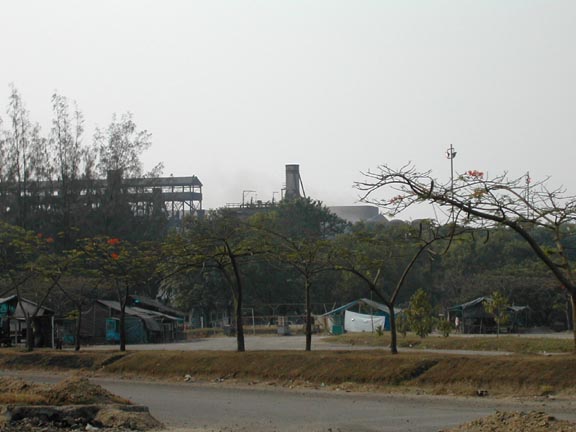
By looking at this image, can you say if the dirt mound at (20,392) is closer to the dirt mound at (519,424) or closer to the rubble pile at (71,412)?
the rubble pile at (71,412)

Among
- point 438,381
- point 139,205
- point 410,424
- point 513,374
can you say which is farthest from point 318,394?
point 139,205

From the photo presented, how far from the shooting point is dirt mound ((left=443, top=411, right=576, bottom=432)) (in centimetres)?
1343

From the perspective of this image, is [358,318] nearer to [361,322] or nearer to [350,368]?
[361,322]

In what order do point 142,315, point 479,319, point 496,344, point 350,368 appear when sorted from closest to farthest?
1. point 350,368
2. point 496,344
3. point 479,319
4. point 142,315

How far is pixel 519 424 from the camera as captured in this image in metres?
13.8

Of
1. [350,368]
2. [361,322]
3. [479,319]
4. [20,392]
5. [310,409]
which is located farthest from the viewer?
[361,322]

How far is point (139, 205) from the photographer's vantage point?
81.2 metres

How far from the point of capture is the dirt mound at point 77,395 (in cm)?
1894

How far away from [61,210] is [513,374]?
59.7 meters

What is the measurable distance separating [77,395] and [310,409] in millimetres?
5746

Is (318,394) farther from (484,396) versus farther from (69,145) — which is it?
(69,145)

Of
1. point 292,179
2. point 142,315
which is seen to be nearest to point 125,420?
point 142,315

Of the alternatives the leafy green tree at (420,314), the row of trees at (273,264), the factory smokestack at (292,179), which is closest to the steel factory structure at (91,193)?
the row of trees at (273,264)

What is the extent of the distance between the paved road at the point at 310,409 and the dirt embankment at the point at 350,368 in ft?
4.39
